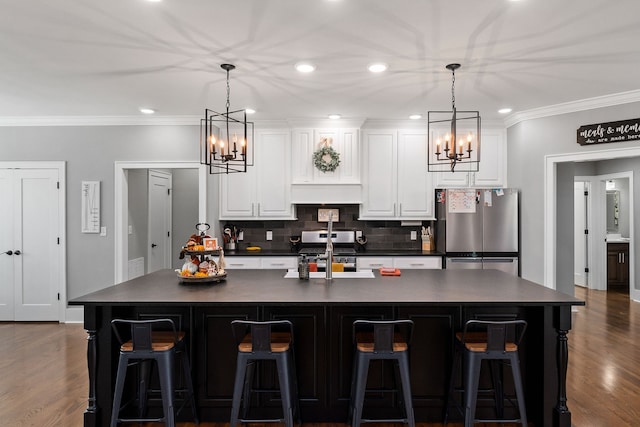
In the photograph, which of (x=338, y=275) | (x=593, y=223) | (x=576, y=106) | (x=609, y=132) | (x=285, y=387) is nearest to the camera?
(x=285, y=387)

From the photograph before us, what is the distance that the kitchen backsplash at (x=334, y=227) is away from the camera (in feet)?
19.2

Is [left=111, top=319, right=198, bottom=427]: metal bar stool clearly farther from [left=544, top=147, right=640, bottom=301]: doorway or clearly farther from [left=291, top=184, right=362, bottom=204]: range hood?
[left=544, top=147, right=640, bottom=301]: doorway

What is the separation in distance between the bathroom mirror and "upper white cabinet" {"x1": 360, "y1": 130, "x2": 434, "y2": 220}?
4.69m

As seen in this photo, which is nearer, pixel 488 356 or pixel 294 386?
pixel 488 356

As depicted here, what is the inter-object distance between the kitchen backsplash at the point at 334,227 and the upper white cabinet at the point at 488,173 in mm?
815

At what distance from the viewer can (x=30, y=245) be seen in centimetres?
532

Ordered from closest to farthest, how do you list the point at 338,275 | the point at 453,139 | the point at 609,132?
the point at 453,139 → the point at 338,275 → the point at 609,132

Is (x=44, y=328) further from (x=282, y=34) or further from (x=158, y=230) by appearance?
(x=282, y=34)

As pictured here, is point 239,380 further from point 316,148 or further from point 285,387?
point 316,148

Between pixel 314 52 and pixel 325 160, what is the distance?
227 cm

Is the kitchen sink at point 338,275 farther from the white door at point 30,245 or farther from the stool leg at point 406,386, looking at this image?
A: the white door at point 30,245

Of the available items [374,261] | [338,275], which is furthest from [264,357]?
[374,261]

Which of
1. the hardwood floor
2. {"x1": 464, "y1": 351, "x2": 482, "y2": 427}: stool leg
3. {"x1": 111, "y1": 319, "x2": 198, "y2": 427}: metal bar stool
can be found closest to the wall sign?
the hardwood floor

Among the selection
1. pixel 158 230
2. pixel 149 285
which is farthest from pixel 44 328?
pixel 149 285
